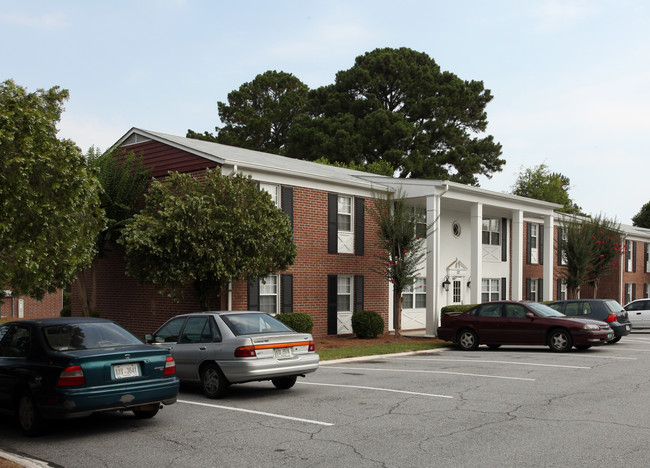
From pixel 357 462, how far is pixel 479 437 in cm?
181

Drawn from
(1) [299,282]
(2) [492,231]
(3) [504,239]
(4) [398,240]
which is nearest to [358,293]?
(4) [398,240]

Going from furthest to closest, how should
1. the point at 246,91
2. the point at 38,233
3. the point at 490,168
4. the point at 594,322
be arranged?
the point at 246,91 → the point at 490,168 → the point at 594,322 → the point at 38,233

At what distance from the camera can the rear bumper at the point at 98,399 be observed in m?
7.77

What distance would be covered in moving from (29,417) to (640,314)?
85.0 feet

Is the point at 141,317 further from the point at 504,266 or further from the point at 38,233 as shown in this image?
the point at 504,266

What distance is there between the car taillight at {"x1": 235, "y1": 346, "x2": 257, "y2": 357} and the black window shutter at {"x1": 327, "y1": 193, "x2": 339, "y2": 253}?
12659 millimetres

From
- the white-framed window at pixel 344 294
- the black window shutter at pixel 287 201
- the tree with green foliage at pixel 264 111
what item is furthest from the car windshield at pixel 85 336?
the tree with green foliage at pixel 264 111

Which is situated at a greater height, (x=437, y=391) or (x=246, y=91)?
(x=246, y=91)

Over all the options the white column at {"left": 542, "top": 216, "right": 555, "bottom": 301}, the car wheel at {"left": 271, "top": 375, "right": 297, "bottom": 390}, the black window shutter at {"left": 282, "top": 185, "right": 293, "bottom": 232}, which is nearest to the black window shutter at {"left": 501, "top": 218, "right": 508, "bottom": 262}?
the white column at {"left": 542, "top": 216, "right": 555, "bottom": 301}

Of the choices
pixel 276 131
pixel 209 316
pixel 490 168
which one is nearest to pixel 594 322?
pixel 209 316

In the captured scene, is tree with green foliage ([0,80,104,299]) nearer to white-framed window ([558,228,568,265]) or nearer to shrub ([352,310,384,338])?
shrub ([352,310,384,338])

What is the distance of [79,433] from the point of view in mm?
8367

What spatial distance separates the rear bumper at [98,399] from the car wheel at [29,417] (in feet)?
0.61

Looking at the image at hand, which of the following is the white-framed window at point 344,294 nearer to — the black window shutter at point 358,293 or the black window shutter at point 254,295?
the black window shutter at point 358,293
